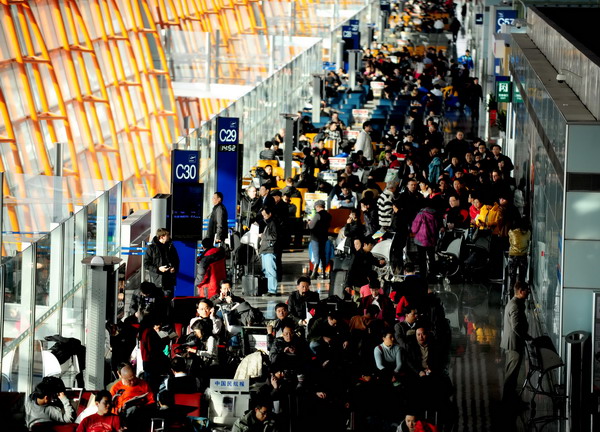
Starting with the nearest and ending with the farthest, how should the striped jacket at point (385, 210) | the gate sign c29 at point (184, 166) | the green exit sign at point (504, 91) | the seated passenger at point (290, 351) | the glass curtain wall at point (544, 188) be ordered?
the seated passenger at point (290, 351), the glass curtain wall at point (544, 188), the gate sign c29 at point (184, 166), the striped jacket at point (385, 210), the green exit sign at point (504, 91)

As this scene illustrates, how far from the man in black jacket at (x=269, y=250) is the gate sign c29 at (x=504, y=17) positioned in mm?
14539

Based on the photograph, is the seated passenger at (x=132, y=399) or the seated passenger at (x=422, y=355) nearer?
the seated passenger at (x=132, y=399)

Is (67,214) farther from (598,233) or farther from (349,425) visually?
(598,233)

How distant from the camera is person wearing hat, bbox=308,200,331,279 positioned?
19.9 m

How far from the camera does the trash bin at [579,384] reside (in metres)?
13.1

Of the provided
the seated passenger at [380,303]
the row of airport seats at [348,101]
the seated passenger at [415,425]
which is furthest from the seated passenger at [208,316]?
the row of airport seats at [348,101]

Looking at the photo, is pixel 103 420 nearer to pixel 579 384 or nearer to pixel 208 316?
pixel 208 316

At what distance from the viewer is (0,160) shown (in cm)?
2461

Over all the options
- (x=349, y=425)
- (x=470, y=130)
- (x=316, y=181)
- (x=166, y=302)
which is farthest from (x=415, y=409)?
(x=470, y=130)

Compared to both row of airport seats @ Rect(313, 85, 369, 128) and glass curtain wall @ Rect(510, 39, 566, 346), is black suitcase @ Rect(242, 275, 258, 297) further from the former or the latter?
row of airport seats @ Rect(313, 85, 369, 128)

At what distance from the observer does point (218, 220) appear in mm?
19719

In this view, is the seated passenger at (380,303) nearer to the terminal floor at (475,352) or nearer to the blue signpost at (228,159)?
the terminal floor at (475,352)

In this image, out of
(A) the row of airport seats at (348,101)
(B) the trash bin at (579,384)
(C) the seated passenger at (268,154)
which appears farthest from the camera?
(A) the row of airport seats at (348,101)

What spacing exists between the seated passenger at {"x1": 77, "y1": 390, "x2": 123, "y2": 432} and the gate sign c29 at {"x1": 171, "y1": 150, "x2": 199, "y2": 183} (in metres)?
7.05
